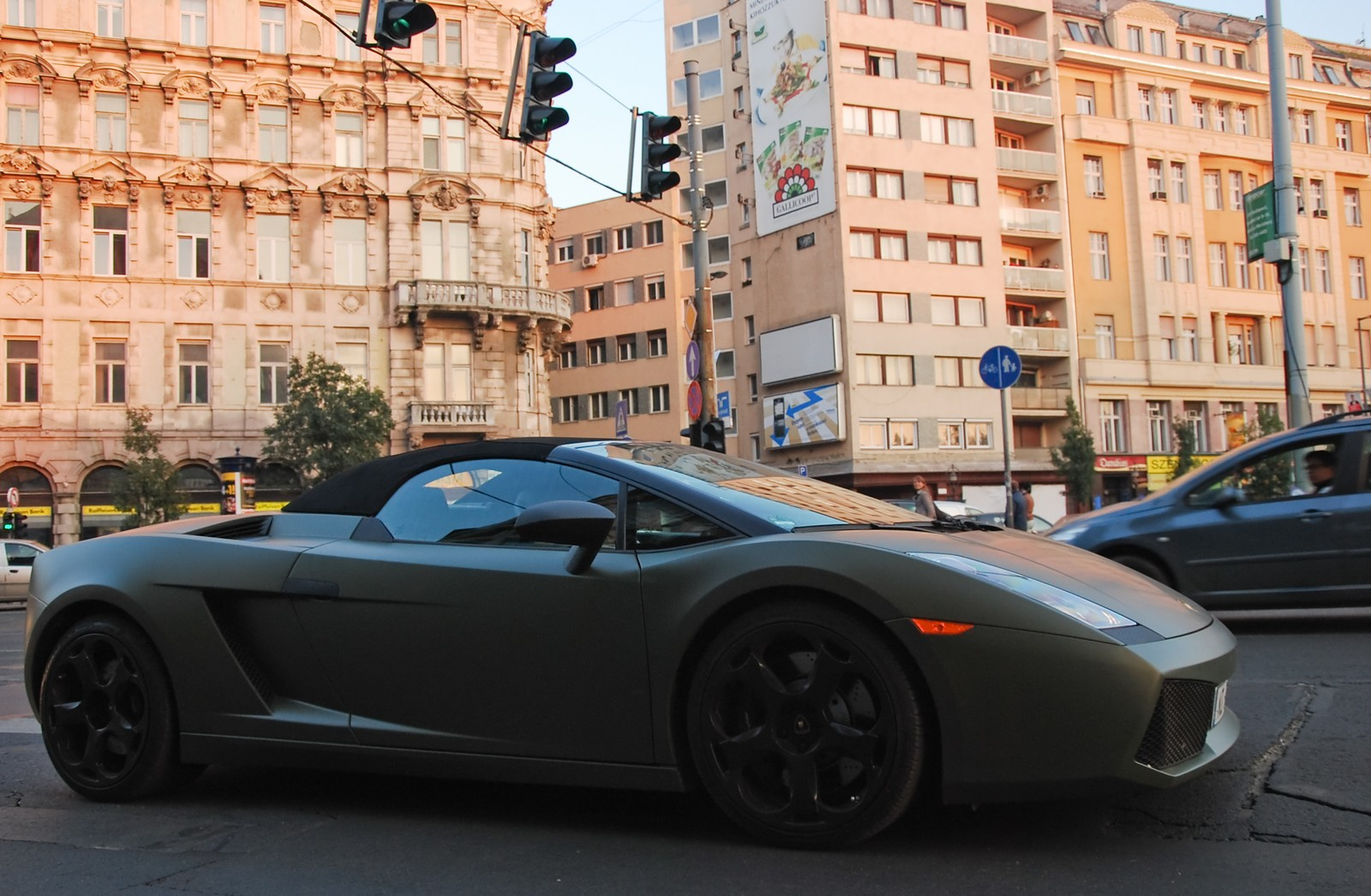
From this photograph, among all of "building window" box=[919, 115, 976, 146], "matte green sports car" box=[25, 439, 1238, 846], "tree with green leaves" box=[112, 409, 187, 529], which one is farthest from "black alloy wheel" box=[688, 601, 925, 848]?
"building window" box=[919, 115, 976, 146]

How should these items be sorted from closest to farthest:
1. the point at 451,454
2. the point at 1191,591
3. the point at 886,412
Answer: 1. the point at 451,454
2. the point at 1191,591
3. the point at 886,412

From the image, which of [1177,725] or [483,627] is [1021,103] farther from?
[1177,725]

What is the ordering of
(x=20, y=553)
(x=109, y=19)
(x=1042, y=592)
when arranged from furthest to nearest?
(x=109, y=19)
(x=20, y=553)
(x=1042, y=592)

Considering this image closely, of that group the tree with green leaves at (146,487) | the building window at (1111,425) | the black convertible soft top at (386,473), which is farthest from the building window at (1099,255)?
the black convertible soft top at (386,473)

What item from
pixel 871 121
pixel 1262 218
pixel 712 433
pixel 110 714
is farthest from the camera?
pixel 871 121

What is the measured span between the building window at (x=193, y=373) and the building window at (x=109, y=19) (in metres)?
10.5

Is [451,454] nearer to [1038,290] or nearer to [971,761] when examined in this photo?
[971,761]

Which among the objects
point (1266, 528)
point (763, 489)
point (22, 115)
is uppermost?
point (22, 115)

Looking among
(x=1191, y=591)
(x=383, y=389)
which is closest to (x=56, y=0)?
(x=383, y=389)

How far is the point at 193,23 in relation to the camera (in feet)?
143

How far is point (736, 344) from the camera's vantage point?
6138 cm

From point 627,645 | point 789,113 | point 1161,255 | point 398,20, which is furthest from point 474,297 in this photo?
point 627,645

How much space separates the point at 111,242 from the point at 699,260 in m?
31.0

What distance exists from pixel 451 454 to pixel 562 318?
44.7 meters
